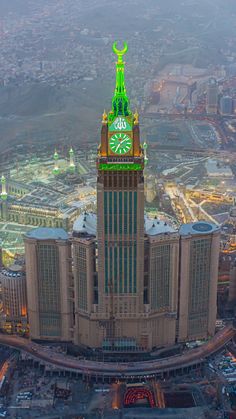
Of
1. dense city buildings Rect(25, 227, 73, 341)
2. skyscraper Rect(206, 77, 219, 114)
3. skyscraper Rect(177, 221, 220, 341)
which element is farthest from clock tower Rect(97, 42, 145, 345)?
skyscraper Rect(206, 77, 219, 114)

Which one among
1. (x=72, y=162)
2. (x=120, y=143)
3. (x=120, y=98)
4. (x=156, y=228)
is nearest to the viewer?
(x=120, y=98)

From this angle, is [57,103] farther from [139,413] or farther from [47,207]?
[139,413]

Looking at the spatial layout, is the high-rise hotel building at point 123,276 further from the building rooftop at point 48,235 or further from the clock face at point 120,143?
the clock face at point 120,143

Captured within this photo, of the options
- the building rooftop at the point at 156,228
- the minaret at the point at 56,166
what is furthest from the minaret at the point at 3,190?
the building rooftop at the point at 156,228

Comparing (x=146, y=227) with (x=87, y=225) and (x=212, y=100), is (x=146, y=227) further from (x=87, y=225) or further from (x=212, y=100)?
(x=212, y=100)

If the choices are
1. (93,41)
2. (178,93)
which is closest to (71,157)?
(178,93)

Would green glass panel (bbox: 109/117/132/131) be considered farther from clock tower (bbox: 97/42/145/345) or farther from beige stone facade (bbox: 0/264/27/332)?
beige stone facade (bbox: 0/264/27/332)

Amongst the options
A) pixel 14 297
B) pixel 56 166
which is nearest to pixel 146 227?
pixel 14 297

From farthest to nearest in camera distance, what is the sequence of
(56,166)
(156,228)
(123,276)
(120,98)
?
(56,166)
(156,228)
(123,276)
(120,98)
